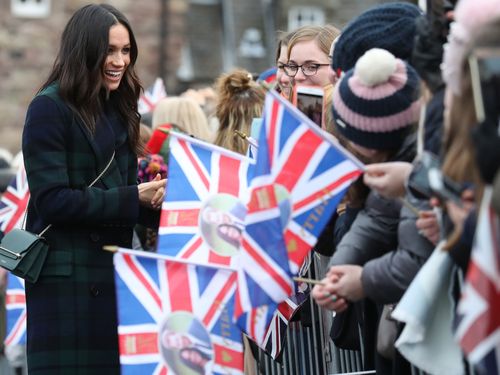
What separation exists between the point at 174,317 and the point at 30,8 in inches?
980

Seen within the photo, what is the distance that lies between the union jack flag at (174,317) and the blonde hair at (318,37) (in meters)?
2.05

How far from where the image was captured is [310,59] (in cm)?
689

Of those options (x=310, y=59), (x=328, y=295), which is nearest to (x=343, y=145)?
(x=328, y=295)

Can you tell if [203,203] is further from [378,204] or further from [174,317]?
[378,204]

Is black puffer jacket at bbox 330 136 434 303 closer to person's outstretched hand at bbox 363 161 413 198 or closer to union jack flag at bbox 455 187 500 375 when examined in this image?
person's outstretched hand at bbox 363 161 413 198

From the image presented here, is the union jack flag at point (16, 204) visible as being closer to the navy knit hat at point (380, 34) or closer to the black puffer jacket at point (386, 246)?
the navy knit hat at point (380, 34)

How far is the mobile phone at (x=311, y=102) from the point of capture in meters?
6.26

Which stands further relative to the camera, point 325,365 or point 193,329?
point 325,365

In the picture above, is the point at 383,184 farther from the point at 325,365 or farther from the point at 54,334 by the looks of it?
the point at 325,365

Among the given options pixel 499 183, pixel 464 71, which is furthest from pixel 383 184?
pixel 499 183

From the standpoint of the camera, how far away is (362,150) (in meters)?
4.95

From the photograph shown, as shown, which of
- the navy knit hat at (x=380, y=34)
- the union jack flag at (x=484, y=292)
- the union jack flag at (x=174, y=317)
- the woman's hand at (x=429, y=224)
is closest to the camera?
the union jack flag at (x=484, y=292)

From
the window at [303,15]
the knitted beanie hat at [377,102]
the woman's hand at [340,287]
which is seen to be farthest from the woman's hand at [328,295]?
the window at [303,15]

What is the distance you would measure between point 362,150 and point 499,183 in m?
1.33
